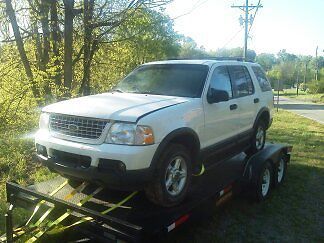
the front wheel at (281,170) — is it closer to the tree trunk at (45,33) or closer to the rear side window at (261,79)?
the rear side window at (261,79)

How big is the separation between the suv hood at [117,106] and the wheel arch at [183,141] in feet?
1.16

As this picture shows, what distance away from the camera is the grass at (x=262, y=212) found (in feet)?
16.0

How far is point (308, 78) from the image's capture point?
114 meters

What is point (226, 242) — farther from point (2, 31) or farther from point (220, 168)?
point (2, 31)

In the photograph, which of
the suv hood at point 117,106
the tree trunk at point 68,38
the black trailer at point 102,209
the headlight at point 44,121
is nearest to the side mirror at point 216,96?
the suv hood at point 117,106

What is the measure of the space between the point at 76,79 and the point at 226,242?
11970 mm

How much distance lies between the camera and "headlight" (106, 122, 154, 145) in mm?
4020

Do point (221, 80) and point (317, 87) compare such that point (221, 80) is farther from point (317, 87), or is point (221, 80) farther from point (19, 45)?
point (317, 87)

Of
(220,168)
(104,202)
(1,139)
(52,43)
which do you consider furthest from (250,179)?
(52,43)

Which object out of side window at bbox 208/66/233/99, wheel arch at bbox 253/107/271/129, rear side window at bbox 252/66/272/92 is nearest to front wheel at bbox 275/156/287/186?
wheel arch at bbox 253/107/271/129

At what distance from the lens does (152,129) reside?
4109 mm

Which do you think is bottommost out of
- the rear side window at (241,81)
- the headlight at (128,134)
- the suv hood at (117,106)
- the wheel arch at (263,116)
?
the wheel arch at (263,116)

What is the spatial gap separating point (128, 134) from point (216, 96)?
66.3 inches

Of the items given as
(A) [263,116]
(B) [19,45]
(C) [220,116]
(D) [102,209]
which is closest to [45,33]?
(B) [19,45]
